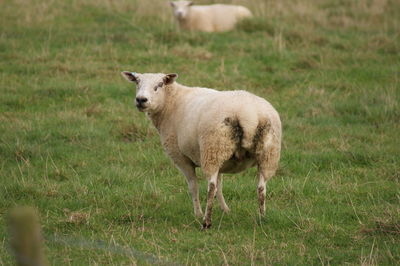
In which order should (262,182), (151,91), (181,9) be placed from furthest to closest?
(181,9) → (151,91) → (262,182)

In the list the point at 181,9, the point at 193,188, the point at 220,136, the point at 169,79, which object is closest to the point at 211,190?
the point at 220,136

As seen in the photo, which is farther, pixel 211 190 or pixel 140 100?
pixel 140 100

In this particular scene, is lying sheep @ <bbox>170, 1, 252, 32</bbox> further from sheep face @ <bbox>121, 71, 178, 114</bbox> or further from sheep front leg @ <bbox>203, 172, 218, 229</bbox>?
sheep front leg @ <bbox>203, 172, 218, 229</bbox>

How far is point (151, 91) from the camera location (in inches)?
269

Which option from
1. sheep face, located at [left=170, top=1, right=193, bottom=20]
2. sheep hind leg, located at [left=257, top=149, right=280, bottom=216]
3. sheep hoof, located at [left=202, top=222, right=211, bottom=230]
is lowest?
sheep hoof, located at [left=202, top=222, right=211, bottom=230]

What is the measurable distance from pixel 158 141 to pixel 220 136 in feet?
11.1

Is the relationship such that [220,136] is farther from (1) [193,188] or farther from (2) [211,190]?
(1) [193,188]

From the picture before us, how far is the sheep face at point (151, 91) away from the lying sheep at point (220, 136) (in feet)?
0.03

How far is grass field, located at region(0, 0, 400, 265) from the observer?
5758 millimetres

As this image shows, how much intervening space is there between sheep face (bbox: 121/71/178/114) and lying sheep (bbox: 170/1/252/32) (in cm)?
917

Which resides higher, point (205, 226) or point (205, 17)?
point (205, 17)

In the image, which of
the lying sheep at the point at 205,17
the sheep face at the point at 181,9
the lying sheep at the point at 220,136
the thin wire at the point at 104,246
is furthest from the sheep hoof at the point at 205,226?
the sheep face at the point at 181,9

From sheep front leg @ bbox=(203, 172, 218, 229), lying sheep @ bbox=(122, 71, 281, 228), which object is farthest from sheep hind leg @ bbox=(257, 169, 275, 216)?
sheep front leg @ bbox=(203, 172, 218, 229)

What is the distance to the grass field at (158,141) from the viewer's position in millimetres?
5758
